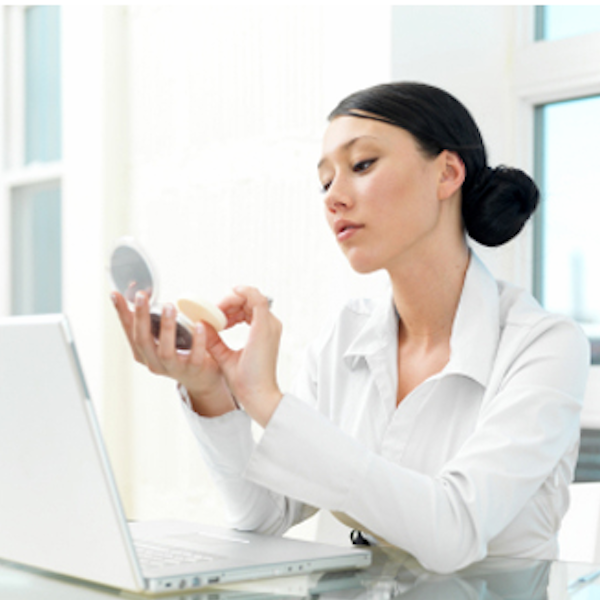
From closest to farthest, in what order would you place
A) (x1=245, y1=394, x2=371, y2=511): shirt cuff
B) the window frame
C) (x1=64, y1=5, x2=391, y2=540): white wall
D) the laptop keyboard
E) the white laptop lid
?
1. the white laptop lid
2. the laptop keyboard
3. (x1=245, y1=394, x2=371, y2=511): shirt cuff
4. the window frame
5. (x1=64, y1=5, x2=391, y2=540): white wall

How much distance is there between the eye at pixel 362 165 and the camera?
1325mm

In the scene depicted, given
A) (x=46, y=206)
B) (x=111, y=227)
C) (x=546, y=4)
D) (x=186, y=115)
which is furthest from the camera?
(x=46, y=206)

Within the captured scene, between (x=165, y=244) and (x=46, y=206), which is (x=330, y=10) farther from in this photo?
(x=46, y=206)

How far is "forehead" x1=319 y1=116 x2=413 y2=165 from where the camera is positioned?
1.33m

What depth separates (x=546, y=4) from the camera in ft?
7.06

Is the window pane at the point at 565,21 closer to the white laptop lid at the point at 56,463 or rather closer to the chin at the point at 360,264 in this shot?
the chin at the point at 360,264

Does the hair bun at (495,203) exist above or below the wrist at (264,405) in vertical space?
above

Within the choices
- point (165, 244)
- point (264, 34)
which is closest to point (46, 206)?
point (165, 244)

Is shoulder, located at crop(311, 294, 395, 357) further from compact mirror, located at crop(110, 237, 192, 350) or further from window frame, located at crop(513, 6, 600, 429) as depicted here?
window frame, located at crop(513, 6, 600, 429)

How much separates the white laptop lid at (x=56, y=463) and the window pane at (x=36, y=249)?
2476 millimetres

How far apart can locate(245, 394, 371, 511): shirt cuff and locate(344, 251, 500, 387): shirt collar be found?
31cm

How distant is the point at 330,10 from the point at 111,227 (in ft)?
3.52

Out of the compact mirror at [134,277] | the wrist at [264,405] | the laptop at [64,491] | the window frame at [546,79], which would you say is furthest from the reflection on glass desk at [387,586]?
the window frame at [546,79]

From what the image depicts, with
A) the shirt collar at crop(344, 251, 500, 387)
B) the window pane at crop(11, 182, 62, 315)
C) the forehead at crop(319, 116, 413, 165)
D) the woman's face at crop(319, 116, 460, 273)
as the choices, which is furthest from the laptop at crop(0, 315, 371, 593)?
the window pane at crop(11, 182, 62, 315)
